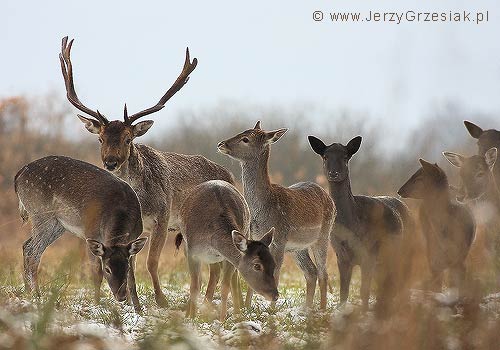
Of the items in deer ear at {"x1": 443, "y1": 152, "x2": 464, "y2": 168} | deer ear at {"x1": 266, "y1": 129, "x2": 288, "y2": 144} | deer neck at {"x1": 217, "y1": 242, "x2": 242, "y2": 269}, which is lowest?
deer neck at {"x1": 217, "y1": 242, "x2": 242, "y2": 269}

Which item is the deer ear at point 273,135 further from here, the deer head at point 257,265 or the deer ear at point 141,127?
the deer head at point 257,265

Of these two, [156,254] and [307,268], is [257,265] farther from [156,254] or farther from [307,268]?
[156,254]

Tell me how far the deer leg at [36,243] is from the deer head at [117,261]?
1.69 meters

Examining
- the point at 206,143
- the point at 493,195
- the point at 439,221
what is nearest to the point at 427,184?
the point at 439,221

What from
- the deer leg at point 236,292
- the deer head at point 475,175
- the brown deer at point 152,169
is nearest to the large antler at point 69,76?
the brown deer at point 152,169

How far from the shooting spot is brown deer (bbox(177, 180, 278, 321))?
7.53 m

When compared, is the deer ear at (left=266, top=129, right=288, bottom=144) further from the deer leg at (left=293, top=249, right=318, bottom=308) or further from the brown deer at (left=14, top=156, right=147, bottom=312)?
the brown deer at (left=14, top=156, right=147, bottom=312)

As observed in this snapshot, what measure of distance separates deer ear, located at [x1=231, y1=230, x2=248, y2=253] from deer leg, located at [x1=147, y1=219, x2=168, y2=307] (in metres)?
1.98

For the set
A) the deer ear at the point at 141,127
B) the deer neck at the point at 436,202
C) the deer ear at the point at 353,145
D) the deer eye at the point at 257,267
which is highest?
the deer ear at the point at 141,127

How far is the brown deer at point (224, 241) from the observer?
296 inches

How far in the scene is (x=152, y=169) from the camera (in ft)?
34.2

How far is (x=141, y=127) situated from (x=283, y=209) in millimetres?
1855

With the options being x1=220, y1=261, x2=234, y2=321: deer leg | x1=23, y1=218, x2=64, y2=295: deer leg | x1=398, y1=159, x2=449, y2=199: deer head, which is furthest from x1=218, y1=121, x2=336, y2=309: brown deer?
x1=23, y1=218, x2=64, y2=295: deer leg

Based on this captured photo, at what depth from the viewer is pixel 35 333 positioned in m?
4.38
